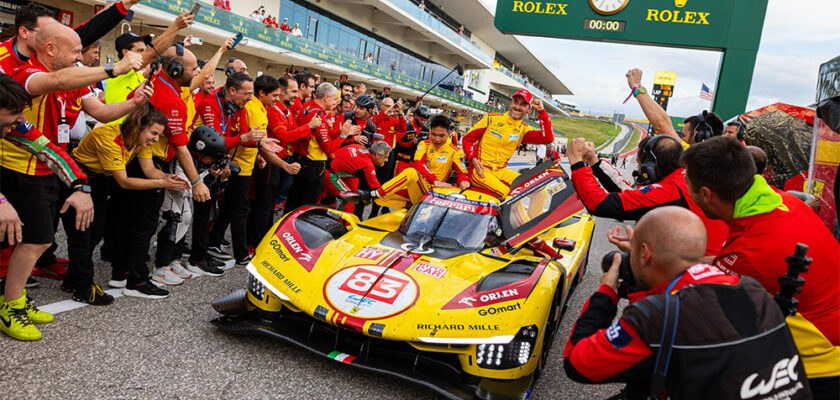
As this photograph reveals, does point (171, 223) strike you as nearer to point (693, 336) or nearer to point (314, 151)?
point (314, 151)

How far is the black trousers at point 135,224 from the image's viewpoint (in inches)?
143

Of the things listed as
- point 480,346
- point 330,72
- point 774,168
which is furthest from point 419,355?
point 330,72

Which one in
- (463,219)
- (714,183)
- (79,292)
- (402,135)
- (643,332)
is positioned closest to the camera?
(643,332)

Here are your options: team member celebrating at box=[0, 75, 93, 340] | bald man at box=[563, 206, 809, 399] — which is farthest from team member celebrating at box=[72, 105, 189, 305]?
bald man at box=[563, 206, 809, 399]

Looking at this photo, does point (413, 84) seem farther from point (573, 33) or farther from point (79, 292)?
point (79, 292)

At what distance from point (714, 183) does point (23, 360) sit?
11.6 feet

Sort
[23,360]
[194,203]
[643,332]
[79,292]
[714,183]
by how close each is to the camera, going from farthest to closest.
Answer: [194,203], [79,292], [23,360], [714,183], [643,332]

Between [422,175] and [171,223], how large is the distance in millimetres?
2735

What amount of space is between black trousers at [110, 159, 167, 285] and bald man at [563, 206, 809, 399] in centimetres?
328

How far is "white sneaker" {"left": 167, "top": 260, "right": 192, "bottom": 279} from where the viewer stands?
13.8ft

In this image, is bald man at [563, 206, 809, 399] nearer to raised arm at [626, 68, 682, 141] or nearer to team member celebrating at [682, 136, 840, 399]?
team member celebrating at [682, 136, 840, 399]

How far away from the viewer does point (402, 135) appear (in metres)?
7.80

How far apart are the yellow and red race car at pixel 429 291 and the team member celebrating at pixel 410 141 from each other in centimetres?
354

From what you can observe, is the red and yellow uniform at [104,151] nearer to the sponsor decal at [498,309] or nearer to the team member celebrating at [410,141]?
the sponsor decal at [498,309]
